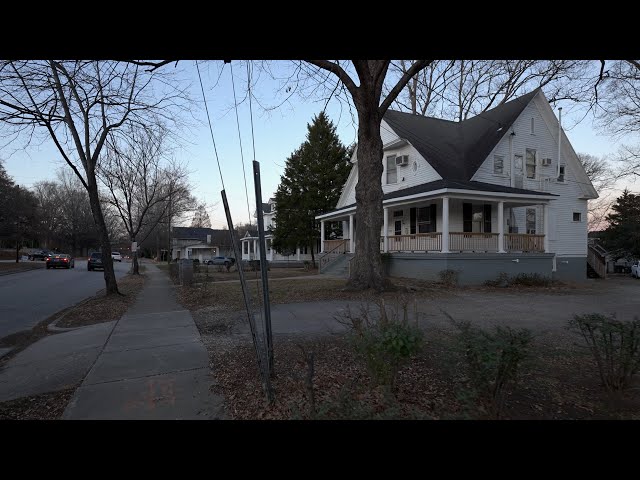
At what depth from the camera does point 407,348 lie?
3.45 meters

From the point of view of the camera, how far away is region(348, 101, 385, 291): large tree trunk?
12.1 meters

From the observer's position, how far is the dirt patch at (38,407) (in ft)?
12.8

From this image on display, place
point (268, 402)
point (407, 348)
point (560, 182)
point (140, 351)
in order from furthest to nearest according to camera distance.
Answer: point (560, 182) < point (140, 351) < point (268, 402) < point (407, 348)

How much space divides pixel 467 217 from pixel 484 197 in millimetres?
2391

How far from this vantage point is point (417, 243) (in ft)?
59.1

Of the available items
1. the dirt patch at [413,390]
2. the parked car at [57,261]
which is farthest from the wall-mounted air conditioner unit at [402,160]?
the parked car at [57,261]

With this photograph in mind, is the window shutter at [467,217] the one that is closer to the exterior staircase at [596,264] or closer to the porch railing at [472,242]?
the porch railing at [472,242]

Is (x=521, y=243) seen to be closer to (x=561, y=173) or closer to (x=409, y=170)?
(x=409, y=170)

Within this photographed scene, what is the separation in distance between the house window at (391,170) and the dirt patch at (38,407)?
1961 cm

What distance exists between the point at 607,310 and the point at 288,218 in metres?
24.4

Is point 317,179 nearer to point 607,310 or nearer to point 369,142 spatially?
point 369,142

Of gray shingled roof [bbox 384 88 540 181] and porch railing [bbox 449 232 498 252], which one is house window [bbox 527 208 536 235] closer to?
gray shingled roof [bbox 384 88 540 181]

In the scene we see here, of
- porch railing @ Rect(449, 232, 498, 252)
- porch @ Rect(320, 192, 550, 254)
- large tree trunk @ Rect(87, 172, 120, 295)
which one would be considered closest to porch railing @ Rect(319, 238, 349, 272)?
porch @ Rect(320, 192, 550, 254)
